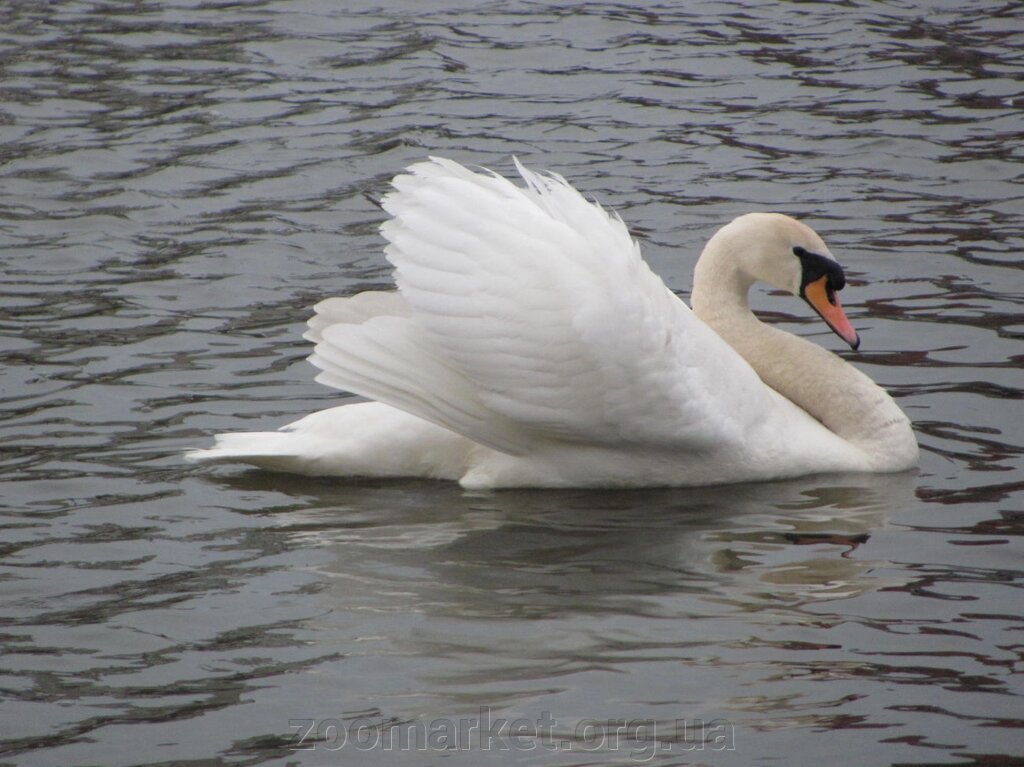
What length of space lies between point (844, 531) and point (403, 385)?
1.70 metres

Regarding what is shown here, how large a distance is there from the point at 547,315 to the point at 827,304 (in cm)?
162

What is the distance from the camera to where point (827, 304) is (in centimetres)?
741

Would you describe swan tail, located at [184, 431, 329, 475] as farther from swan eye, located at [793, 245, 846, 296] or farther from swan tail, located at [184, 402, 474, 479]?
swan eye, located at [793, 245, 846, 296]

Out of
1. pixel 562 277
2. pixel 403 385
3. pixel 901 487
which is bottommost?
pixel 901 487

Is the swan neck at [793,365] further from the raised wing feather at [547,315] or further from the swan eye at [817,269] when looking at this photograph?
the raised wing feather at [547,315]

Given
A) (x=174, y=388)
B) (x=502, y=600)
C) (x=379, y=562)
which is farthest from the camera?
(x=174, y=388)

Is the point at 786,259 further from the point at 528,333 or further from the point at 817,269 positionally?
the point at 528,333

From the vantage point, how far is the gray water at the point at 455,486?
16.1 ft

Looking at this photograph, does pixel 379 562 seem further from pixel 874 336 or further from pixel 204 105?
pixel 204 105

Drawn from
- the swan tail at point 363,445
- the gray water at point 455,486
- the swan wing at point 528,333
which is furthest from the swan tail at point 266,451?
the swan wing at point 528,333

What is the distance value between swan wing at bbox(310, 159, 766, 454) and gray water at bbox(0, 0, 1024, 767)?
39cm

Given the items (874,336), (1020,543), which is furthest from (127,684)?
(874,336)

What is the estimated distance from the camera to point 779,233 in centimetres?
728

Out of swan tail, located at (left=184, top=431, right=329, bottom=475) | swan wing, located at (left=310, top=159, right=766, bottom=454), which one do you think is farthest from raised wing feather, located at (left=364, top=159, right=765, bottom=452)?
swan tail, located at (left=184, top=431, right=329, bottom=475)
